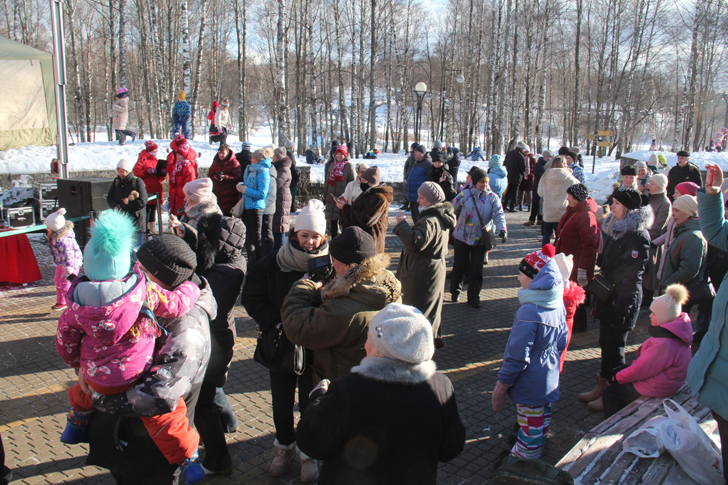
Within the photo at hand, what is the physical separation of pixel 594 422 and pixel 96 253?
3.90 metres

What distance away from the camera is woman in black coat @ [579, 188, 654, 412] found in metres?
4.47

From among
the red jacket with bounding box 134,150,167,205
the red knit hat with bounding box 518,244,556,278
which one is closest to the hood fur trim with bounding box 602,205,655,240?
the red knit hat with bounding box 518,244,556,278

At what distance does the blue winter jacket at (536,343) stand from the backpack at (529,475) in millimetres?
824

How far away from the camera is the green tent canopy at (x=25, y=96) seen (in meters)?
11.3

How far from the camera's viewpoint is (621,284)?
457 centimetres

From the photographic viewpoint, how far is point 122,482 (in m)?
2.55

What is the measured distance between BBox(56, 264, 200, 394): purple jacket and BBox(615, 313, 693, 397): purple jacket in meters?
3.38

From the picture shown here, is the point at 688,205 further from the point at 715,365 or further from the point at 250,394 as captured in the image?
the point at 250,394

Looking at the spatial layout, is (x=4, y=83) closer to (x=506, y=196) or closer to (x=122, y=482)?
(x=122, y=482)

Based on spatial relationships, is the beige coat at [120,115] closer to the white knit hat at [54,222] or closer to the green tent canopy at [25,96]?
the green tent canopy at [25,96]

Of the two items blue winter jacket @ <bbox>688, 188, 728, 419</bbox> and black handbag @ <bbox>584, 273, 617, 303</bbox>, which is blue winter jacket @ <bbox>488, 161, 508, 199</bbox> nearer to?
black handbag @ <bbox>584, 273, 617, 303</bbox>

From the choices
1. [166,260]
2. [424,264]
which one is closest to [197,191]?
[166,260]

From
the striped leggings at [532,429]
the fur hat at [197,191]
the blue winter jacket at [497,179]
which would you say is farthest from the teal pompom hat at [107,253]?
the blue winter jacket at [497,179]

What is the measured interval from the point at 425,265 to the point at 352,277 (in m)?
2.56
